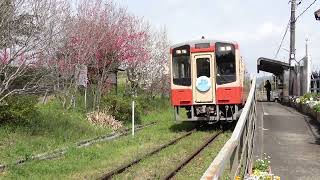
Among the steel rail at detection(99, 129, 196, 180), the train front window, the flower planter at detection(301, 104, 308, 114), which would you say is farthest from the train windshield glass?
the flower planter at detection(301, 104, 308, 114)

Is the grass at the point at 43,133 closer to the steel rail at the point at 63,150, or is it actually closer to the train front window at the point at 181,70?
the steel rail at the point at 63,150

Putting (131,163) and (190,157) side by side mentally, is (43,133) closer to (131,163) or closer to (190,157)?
(131,163)

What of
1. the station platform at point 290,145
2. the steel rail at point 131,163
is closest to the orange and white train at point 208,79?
the station platform at point 290,145

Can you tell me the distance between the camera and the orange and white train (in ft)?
52.5

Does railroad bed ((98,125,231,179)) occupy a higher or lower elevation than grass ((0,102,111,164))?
lower

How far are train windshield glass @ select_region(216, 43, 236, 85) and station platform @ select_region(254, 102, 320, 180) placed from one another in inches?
76.7

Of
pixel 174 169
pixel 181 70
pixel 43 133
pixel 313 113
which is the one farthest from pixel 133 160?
pixel 313 113

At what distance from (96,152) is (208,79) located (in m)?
5.58

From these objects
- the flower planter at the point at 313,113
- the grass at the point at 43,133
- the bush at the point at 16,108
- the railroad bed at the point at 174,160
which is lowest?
the railroad bed at the point at 174,160

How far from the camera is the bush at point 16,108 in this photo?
13.1m

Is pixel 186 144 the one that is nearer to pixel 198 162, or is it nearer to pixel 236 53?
pixel 198 162

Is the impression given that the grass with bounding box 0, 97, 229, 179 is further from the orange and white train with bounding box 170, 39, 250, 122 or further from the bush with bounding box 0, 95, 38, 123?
the orange and white train with bounding box 170, 39, 250, 122

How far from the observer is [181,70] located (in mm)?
16453

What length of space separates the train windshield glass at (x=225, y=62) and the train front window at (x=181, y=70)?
3.38ft
